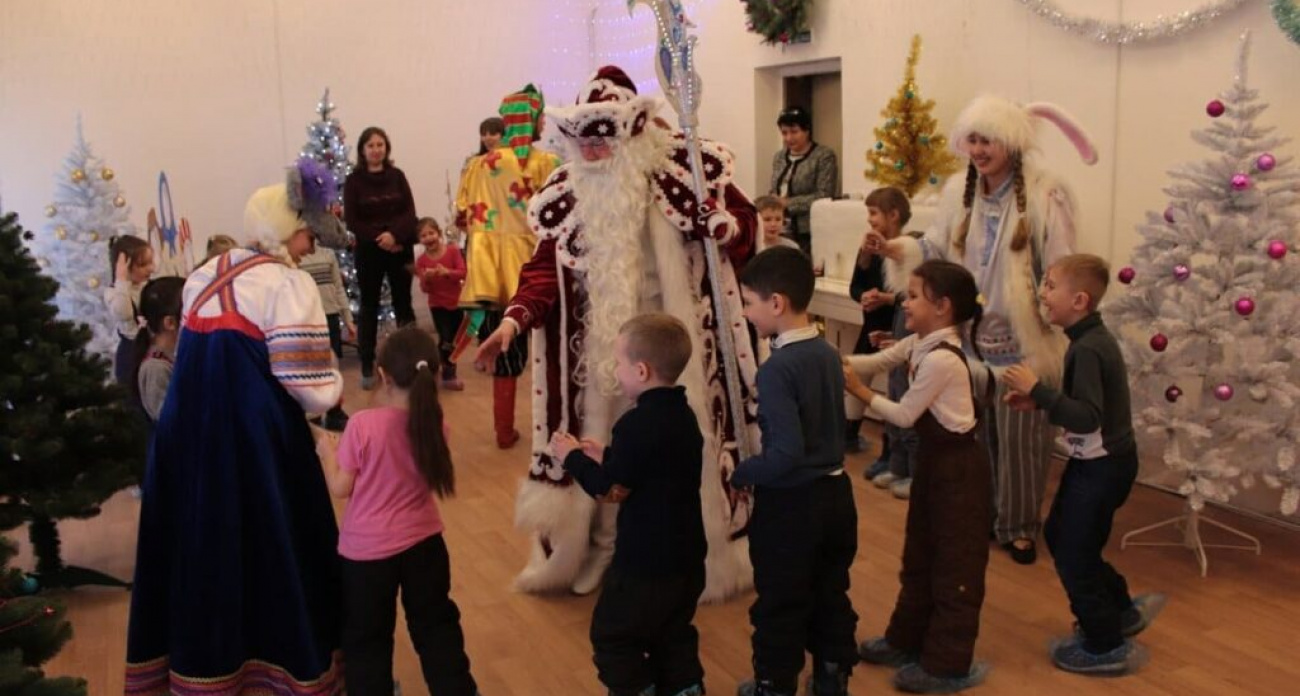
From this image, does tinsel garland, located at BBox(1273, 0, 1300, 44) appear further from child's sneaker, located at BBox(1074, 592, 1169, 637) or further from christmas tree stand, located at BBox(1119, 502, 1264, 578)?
child's sneaker, located at BBox(1074, 592, 1169, 637)

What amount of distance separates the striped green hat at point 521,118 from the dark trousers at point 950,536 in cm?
355

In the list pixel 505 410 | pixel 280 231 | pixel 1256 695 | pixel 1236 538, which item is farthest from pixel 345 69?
pixel 1256 695

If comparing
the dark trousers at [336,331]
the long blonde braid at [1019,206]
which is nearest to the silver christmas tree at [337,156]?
the dark trousers at [336,331]

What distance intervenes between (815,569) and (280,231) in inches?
65.4

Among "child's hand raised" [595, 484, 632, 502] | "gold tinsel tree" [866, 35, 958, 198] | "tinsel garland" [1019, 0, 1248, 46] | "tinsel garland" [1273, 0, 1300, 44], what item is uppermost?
"tinsel garland" [1019, 0, 1248, 46]

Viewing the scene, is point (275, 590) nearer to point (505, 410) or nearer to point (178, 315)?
point (178, 315)

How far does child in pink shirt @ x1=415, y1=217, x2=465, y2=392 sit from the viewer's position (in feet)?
22.2

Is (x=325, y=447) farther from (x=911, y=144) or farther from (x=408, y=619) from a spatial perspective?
(x=911, y=144)

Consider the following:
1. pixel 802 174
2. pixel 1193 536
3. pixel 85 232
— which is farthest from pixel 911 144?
pixel 85 232

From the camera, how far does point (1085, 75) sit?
491 cm

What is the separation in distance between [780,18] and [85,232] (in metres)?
4.69

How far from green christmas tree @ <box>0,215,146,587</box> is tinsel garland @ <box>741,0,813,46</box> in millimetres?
4720

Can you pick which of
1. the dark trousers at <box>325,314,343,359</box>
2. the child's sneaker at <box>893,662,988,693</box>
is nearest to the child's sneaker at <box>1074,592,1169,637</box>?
the child's sneaker at <box>893,662,988,693</box>

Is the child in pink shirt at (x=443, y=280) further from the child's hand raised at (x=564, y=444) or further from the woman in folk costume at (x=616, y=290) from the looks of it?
the child's hand raised at (x=564, y=444)
